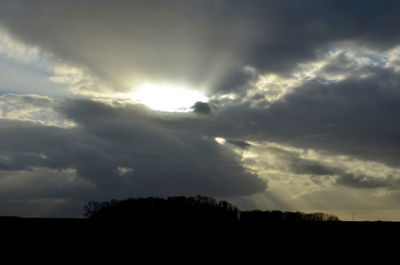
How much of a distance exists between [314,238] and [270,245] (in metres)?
2.26

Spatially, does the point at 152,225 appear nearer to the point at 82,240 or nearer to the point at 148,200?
the point at 82,240

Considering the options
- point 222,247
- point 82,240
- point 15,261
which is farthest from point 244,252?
point 15,261

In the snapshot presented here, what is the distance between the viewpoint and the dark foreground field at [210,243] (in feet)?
70.1

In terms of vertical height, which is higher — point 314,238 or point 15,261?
point 314,238

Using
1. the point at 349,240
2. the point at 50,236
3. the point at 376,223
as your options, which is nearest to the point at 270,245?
the point at 349,240

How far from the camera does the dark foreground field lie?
2138cm

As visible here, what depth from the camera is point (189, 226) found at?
22.8 meters

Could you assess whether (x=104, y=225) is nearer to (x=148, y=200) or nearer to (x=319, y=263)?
(x=319, y=263)

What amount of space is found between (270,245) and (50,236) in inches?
447

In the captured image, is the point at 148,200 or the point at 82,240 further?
the point at 148,200

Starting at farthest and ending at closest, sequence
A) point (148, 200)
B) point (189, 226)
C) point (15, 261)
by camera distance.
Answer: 1. point (148, 200)
2. point (189, 226)
3. point (15, 261)

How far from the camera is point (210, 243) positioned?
22406 mm

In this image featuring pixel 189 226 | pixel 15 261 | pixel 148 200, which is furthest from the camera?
pixel 148 200

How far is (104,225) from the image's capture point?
22172 millimetres
